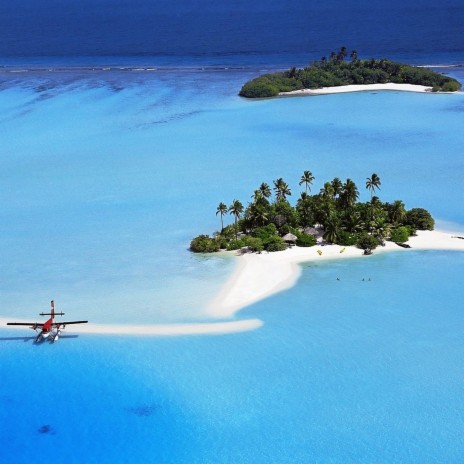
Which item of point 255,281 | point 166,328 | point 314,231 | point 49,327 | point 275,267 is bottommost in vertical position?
point 166,328

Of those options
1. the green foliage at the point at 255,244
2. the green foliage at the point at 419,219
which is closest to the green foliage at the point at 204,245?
the green foliage at the point at 255,244

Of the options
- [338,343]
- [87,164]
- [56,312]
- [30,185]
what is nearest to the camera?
[338,343]

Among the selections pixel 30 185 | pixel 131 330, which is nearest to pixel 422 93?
pixel 30 185

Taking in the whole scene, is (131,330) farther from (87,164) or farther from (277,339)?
(87,164)

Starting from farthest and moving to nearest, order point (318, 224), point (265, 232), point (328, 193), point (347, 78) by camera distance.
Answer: point (347, 78)
point (318, 224)
point (328, 193)
point (265, 232)

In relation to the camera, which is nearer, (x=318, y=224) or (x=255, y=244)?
(x=255, y=244)

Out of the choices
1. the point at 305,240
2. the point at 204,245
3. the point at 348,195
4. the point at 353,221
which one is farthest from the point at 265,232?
the point at 348,195

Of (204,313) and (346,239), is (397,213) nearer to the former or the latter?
(346,239)
